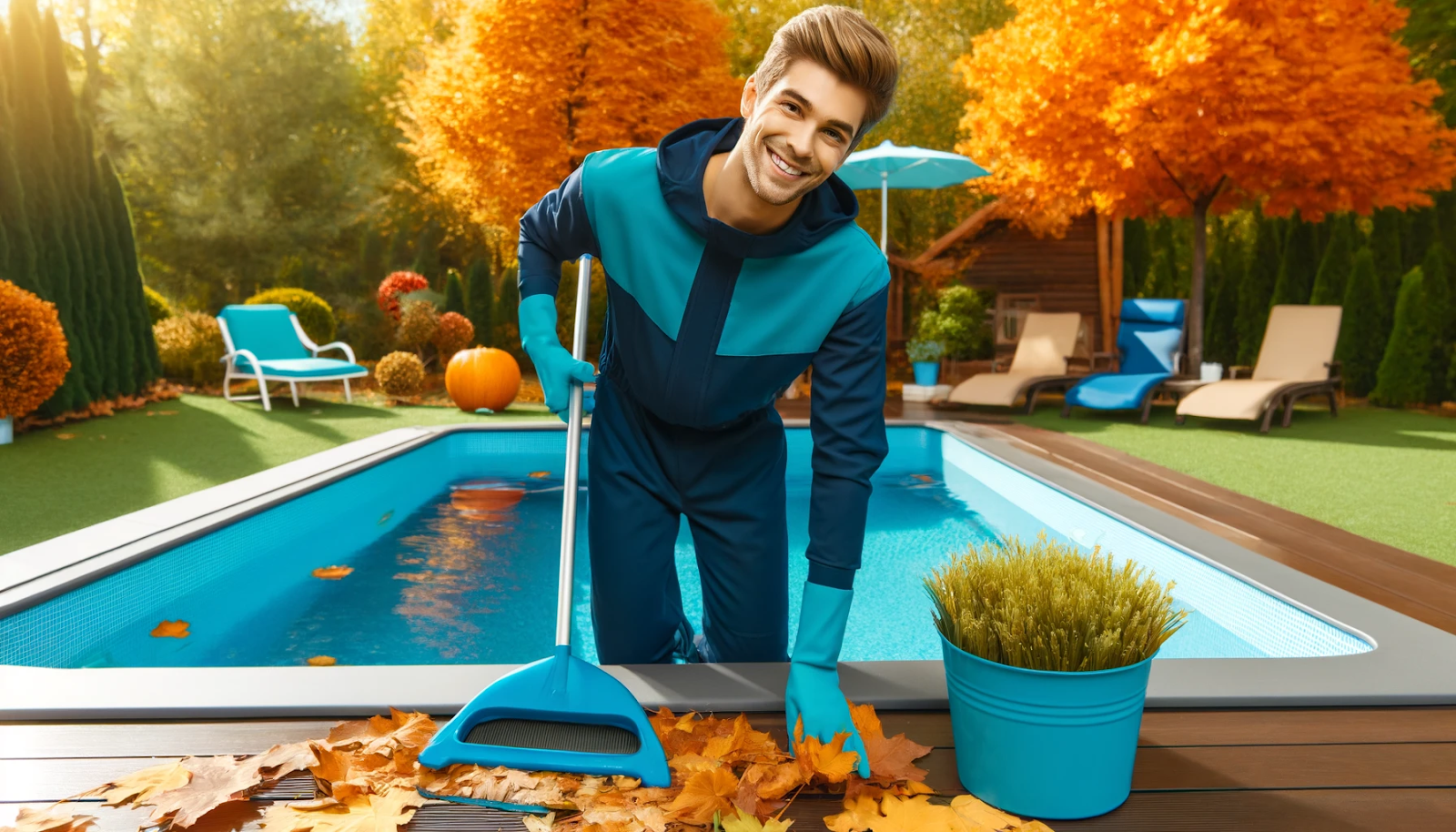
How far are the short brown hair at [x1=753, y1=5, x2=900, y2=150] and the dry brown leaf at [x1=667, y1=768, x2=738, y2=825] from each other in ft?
3.78

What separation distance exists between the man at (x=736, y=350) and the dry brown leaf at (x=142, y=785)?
94cm

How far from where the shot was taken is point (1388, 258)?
33.7 feet

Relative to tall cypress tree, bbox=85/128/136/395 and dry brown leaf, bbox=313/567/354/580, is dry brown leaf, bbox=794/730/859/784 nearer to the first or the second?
dry brown leaf, bbox=313/567/354/580

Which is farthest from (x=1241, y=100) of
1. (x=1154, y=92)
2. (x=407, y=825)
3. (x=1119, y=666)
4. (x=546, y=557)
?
(x=407, y=825)

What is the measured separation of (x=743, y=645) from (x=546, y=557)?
2.86 metres

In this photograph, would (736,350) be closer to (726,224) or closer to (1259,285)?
(726,224)

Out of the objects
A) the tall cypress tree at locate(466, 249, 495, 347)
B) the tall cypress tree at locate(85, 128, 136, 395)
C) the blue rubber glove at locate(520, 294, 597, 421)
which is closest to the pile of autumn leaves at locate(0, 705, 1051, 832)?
the blue rubber glove at locate(520, 294, 597, 421)

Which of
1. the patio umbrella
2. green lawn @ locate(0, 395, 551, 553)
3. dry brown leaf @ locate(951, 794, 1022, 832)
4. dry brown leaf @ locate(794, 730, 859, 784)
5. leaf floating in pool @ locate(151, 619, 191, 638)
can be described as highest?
the patio umbrella

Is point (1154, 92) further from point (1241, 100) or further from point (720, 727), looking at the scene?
point (720, 727)

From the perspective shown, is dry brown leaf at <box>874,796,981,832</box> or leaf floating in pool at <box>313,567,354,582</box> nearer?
dry brown leaf at <box>874,796,981,832</box>

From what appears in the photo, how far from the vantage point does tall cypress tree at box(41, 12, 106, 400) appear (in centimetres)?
797

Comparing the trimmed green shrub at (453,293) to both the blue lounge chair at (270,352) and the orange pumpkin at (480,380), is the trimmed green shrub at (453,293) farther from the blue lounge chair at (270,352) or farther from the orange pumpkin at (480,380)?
the orange pumpkin at (480,380)

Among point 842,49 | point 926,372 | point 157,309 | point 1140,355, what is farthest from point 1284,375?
point 157,309

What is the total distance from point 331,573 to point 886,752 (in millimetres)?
3592
